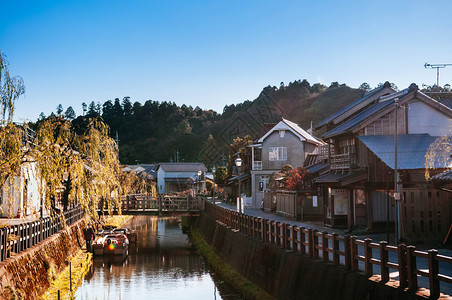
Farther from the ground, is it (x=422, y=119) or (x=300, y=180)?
(x=422, y=119)

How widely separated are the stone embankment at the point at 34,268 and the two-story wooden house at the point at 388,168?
47.7 ft

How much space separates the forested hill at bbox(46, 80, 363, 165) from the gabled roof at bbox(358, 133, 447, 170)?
82740mm

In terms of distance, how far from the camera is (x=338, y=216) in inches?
1030

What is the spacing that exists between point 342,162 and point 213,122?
117013mm

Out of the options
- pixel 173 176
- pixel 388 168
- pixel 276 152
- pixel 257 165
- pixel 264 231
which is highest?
pixel 276 152

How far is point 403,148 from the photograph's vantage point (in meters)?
22.2

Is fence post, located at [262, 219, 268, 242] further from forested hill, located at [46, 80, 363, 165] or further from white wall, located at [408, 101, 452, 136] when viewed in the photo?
forested hill, located at [46, 80, 363, 165]

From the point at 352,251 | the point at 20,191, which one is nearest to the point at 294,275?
the point at 352,251

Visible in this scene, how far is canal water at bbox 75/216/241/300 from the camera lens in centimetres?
2142

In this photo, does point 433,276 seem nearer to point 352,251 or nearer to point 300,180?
point 352,251

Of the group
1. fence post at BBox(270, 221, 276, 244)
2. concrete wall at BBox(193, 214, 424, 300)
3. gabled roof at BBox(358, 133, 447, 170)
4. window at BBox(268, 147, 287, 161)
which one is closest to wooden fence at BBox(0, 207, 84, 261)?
concrete wall at BBox(193, 214, 424, 300)

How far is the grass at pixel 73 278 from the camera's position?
742 inches

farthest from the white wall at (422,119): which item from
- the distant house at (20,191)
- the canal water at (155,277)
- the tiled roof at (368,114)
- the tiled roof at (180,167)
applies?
the tiled roof at (180,167)

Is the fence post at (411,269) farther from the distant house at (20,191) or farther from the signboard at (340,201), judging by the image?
the signboard at (340,201)
